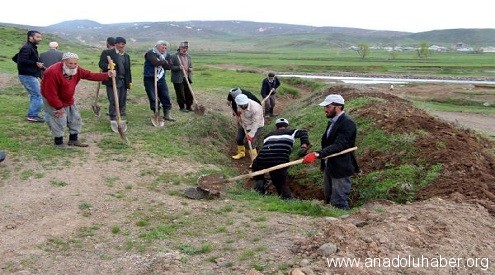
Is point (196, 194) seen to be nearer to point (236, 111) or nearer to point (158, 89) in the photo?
point (236, 111)

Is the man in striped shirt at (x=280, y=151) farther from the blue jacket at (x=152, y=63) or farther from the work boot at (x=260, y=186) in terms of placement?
the blue jacket at (x=152, y=63)

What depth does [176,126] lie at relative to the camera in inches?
496

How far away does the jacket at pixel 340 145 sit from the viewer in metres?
7.51

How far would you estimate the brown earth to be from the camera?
5.39m

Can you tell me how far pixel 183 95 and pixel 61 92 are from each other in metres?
5.77

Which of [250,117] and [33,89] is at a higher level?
[33,89]

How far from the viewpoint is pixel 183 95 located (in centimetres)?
1468

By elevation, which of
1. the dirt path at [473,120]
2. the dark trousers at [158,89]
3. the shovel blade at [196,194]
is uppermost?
the dark trousers at [158,89]

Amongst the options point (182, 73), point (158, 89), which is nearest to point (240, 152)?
point (158, 89)

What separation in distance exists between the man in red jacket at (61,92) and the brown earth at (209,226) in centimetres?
90

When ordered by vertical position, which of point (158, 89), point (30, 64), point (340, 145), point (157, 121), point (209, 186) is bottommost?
point (209, 186)

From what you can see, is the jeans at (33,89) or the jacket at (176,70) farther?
the jacket at (176,70)

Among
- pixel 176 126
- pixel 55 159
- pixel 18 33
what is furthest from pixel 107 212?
pixel 18 33

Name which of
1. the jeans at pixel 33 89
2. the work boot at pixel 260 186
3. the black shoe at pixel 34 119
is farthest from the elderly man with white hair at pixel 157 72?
the work boot at pixel 260 186
